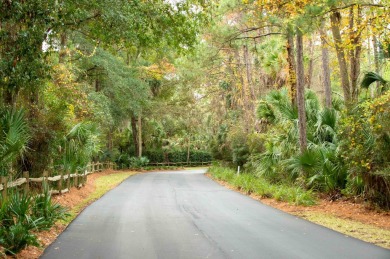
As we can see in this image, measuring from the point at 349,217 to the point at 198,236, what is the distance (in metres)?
5.29

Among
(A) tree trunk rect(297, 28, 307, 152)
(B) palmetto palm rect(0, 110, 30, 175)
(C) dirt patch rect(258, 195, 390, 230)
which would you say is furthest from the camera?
(A) tree trunk rect(297, 28, 307, 152)

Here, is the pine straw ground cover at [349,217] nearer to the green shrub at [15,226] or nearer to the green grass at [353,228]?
the green grass at [353,228]

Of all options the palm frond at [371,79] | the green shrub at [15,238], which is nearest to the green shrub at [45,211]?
the green shrub at [15,238]

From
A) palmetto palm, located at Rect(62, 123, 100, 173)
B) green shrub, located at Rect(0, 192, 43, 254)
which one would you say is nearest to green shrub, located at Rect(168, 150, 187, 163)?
palmetto palm, located at Rect(62, 123, 100, 173)

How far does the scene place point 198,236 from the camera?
8906 millimetres

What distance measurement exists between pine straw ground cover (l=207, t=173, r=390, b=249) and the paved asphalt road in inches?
18.7

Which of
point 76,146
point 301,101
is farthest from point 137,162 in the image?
point 301,101

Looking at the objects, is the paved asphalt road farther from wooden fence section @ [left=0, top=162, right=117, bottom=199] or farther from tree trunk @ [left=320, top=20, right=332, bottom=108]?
tree trunk @ [left=320, top=20, right=332, bottom=108]

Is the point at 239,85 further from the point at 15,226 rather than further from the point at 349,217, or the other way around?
the point at 15,226

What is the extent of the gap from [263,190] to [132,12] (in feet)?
29.8

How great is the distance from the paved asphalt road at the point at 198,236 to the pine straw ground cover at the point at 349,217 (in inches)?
18.7

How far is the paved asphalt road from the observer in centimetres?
743

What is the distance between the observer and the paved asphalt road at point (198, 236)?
7430 mm

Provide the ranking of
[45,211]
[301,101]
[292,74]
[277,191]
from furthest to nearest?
[292,74]
[301,101]
[277,191]
[45,211]
